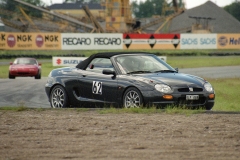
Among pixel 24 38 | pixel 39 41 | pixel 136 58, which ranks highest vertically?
pixel 24 38

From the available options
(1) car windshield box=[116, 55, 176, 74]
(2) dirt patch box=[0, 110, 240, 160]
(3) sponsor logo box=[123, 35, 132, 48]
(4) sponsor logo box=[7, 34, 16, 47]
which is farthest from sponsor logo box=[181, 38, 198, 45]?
(2) dirt patch box=[0, 110, 240, 160]

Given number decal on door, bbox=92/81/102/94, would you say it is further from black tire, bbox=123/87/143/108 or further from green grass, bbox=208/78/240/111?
green grass, bbox=208/78/240/111

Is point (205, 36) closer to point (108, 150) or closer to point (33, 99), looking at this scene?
point (33, 99)

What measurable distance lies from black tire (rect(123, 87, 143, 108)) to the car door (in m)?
0.38

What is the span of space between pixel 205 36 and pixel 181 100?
145 feet

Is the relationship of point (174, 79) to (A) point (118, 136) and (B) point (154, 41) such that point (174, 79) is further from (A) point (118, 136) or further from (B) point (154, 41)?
(B) point (154, 41)

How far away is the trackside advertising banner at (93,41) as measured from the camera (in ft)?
180

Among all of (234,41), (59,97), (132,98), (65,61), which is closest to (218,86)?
(59,97)

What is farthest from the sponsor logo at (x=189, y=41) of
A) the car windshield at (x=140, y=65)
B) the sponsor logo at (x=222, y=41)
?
the car windshield at (x=140, y=65)

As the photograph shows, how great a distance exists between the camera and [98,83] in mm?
13641

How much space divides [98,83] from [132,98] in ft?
3.60

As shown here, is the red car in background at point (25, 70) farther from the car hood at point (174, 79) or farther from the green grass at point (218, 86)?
the car hood at point (174, 79)

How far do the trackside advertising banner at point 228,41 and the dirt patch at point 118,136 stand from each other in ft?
150

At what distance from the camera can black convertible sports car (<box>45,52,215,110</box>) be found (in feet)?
41.4
